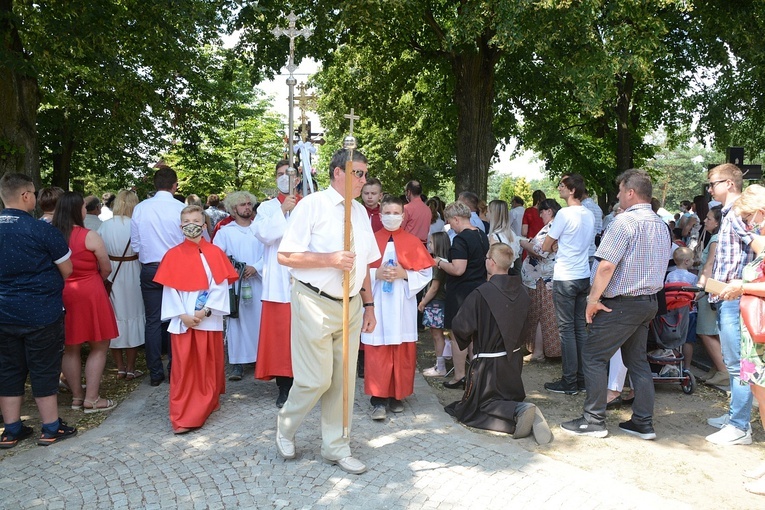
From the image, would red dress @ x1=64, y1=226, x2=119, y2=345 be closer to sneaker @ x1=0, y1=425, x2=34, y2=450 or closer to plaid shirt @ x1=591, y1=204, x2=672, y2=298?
sneaker @ x1=0, y1=425, x2=34, y2=450

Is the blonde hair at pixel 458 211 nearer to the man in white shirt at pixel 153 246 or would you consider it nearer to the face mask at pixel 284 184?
the face mask at pixel 284 184

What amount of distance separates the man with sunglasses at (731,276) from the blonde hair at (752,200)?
37cm

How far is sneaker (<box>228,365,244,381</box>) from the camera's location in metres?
7.12

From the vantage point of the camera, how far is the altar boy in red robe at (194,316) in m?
5.57

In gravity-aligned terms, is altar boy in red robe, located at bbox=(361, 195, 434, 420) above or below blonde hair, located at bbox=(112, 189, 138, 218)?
below

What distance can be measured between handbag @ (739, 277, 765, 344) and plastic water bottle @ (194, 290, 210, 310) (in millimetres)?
3984

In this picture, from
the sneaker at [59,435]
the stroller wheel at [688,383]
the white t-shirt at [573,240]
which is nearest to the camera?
the sneaker at [59,435]

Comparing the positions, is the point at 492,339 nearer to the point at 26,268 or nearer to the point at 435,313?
the point at 435,313

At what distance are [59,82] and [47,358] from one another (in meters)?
10.5

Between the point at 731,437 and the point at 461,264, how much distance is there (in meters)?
2.68

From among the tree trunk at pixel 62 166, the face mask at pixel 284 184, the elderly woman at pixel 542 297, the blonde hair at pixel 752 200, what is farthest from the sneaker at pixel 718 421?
the tree trunk at pixel 62 166

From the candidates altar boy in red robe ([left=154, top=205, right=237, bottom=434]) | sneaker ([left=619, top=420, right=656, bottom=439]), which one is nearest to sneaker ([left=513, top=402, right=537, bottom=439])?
sneaker ([left=619, top=420, right=656, bottom=439])

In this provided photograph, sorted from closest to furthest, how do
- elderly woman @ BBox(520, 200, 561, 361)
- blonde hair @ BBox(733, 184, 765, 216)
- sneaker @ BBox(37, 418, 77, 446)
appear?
blonde hair @ BBox(733, 184, 765, 216), sneaker @ BBox(37, 418, 77, 446), elderly woman @ BBox(520, 200, 561, 361)

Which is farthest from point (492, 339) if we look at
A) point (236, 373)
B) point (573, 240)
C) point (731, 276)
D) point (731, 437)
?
point (236, 373)
